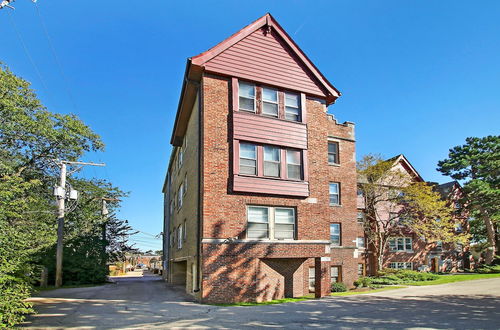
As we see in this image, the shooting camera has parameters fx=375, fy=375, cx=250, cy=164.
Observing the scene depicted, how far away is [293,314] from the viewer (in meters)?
12.7

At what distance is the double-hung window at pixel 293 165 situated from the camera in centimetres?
1828

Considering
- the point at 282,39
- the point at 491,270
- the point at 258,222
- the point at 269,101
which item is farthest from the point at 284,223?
the point at 491,270

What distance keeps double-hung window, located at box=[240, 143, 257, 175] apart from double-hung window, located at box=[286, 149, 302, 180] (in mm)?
1790

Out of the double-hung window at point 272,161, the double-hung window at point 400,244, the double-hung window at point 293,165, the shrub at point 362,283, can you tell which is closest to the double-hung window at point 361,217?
the double-hung window at point 400,244

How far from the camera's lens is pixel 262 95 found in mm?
18344

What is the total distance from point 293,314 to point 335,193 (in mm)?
15102

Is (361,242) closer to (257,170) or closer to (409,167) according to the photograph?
(409,167)

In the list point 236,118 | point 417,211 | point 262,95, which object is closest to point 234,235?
point 236,118

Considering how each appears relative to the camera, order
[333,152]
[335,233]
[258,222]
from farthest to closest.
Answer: [333,152]
[335,233]
[258,222]

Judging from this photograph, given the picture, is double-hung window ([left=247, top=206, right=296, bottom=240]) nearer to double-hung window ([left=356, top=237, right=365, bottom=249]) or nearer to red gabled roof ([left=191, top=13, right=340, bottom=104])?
red gabled roof ([left=191, top=13, right=340, bottom=104])

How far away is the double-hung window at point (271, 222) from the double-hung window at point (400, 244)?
79.2 ft

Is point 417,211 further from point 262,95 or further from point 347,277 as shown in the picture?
point 262,95

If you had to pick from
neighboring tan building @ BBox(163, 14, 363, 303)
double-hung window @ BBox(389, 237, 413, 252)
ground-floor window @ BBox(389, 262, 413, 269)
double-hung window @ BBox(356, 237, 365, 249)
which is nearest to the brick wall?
neighboring tan building @ BBox(163, 14, 363, 303)

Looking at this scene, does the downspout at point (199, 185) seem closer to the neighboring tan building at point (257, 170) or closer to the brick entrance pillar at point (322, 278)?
the neighboring tan building at point (257, 170)
